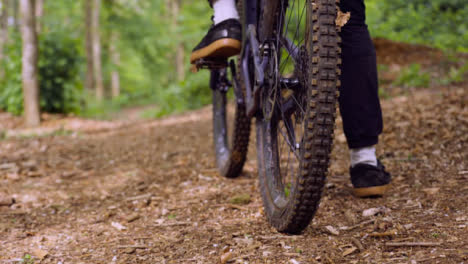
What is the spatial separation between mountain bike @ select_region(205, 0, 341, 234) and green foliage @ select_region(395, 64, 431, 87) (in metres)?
4.09

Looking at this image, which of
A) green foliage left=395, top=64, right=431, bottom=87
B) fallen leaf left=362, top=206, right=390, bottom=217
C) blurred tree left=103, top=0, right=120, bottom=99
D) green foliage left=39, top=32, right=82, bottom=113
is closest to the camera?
fallen leaf left=362, top=206, right=390, bottom=217

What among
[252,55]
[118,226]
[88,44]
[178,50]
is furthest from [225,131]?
[88,44]

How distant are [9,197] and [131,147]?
185cm

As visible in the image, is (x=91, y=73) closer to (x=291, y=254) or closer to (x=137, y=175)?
(x=137, y=175)

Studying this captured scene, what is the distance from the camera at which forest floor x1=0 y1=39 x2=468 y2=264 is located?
1467mm

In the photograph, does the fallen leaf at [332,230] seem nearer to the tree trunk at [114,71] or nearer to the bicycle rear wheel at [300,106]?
the bicycle rear wheel at [300,106]

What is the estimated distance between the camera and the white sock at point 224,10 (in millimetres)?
2141

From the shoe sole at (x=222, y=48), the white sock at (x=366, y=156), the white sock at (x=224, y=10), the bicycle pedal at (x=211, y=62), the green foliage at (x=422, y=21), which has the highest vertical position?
the green foliage at (x=422, y=21)

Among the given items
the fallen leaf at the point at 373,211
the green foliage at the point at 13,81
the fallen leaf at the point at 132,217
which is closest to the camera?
the fallen leaf at the point at 373,211

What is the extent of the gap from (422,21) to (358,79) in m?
7.14

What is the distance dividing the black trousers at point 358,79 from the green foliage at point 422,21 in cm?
573

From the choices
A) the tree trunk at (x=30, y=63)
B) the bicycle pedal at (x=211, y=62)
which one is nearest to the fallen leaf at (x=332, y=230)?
the bicycle pedal at (x=211, y=62)

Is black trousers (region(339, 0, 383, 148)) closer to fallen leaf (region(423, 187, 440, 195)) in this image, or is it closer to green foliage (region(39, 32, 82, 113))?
fallen leaf (region(423, 187, 440, 195))

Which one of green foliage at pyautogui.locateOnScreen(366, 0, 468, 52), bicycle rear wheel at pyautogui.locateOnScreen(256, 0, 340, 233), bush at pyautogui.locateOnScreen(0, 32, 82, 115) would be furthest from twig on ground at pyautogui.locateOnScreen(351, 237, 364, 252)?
bush at pyautogui.locateOnScreen(0, 32, 82, 115)
